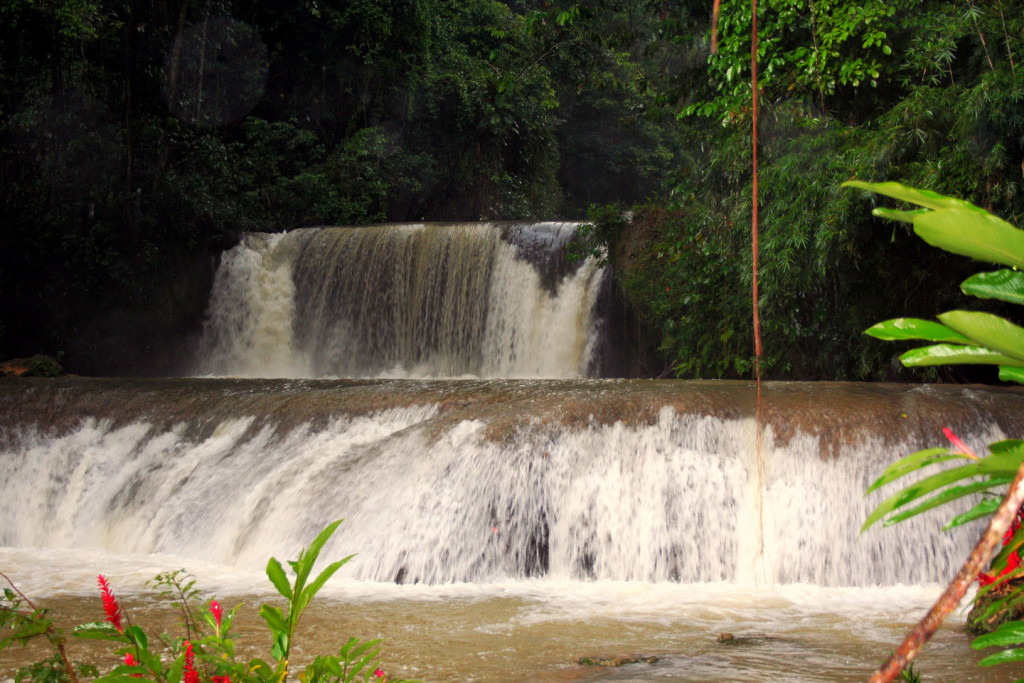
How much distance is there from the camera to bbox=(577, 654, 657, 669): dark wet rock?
11.7ft

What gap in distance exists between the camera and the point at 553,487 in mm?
6102

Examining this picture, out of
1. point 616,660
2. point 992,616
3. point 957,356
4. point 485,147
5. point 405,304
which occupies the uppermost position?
point 485,147

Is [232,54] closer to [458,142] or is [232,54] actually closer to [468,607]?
[458,142]

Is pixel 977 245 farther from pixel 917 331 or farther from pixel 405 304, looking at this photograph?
pixel 405 304

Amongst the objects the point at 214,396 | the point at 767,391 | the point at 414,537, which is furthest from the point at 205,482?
the point at 767,391

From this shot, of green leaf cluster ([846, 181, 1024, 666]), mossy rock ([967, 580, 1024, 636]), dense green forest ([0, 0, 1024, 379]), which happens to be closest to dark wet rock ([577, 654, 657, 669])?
mossy rock ([967, 580, 1024, 636])

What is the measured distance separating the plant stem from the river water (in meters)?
3.32

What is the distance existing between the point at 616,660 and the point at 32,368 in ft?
34.8

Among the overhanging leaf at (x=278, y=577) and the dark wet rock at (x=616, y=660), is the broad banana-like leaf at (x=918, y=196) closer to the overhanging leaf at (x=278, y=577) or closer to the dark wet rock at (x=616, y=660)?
the overhanging leaf at (x=278, y=577)

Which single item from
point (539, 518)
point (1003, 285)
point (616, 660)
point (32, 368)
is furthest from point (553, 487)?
point (32, 368)

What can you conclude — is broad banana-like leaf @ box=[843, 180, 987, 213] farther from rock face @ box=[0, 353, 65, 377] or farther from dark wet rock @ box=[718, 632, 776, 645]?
rock face @ box=[0, 353, 65, 377]

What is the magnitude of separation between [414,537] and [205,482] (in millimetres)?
2106

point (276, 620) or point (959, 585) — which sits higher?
point (959, 585)

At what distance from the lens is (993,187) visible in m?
7.21
